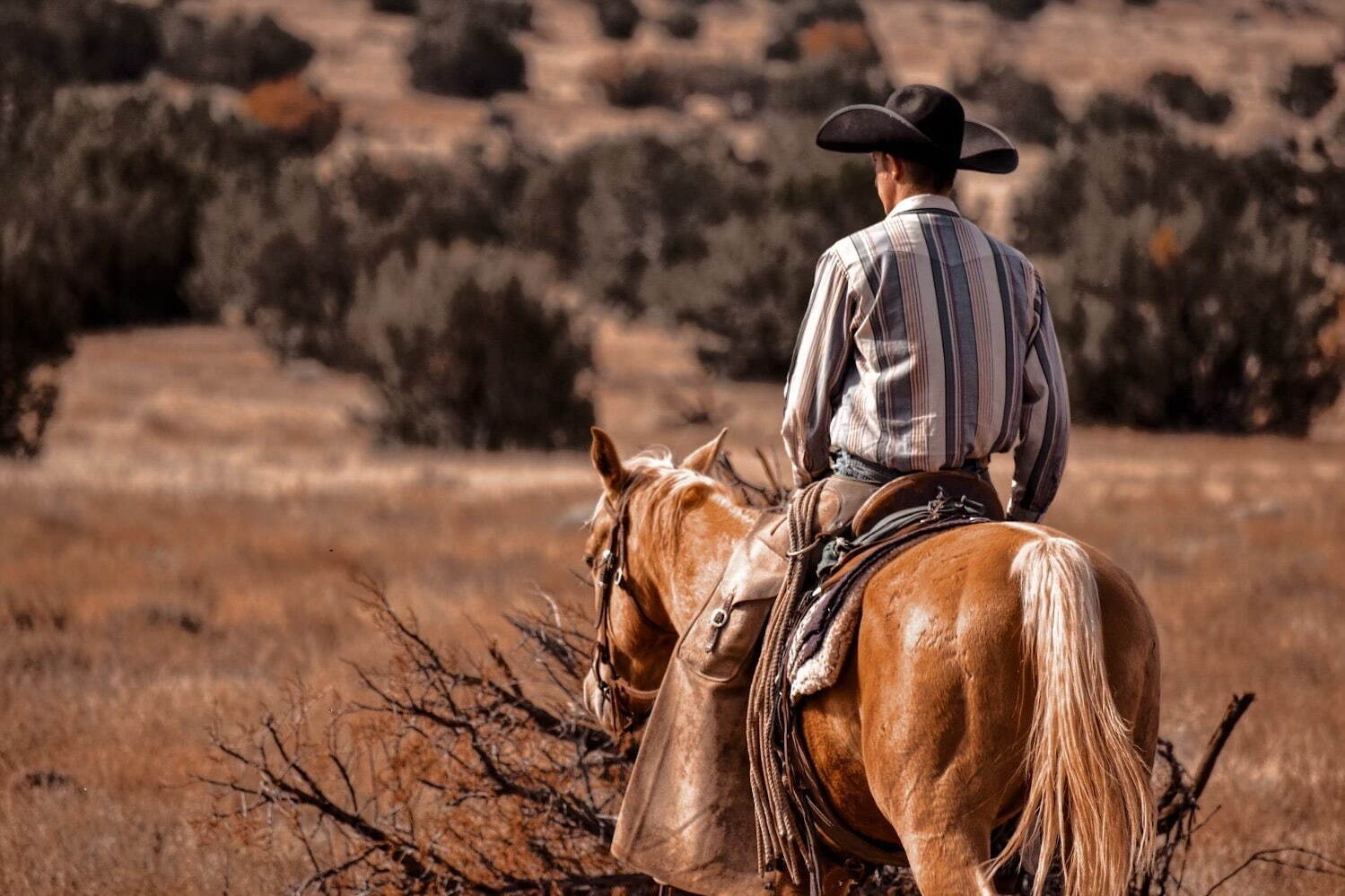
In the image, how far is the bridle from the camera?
4.03 metres

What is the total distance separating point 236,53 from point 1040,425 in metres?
63.6

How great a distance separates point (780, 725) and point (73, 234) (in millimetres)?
30958

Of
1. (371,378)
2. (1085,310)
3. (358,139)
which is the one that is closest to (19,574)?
(371,378)

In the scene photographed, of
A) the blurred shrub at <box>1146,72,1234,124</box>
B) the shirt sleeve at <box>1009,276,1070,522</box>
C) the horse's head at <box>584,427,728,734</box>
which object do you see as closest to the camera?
the shirt sleeve at <box>1009,276,1070,522</box>

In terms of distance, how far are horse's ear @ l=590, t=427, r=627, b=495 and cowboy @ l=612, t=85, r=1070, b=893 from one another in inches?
20.7

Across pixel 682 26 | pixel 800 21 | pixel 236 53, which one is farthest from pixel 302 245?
pixel 682 26

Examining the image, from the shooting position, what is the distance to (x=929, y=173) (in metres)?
3.49

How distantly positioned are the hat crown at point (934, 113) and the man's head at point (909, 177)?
55 millimetres

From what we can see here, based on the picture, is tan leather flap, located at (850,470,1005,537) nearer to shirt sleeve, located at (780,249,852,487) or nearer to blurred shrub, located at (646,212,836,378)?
shirt sleeve, located at (780,249,852,487)

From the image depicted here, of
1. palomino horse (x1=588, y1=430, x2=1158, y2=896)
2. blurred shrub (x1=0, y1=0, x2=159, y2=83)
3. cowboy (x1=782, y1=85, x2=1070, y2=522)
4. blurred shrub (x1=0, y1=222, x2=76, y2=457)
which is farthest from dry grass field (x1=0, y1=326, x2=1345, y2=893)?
blurred shrub (x1=0, y1=0, x2=159, y2=83)

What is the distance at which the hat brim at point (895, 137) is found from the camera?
3.43 m

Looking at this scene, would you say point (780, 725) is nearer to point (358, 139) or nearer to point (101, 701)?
point (101, 701)

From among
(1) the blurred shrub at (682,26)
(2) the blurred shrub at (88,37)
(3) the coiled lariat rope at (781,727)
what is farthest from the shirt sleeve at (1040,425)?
(1) the blurred shrub at (682,26)

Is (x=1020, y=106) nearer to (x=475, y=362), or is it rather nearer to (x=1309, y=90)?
(x=1309, y=90)
